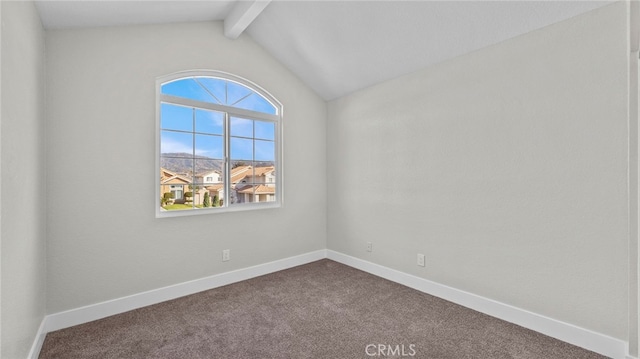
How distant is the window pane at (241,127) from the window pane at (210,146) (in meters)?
0.20

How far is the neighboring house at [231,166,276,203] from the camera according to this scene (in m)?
3.29

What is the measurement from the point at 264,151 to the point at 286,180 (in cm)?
46

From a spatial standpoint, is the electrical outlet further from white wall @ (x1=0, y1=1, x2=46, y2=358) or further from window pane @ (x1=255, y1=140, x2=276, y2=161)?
white wall @ (x1=0, y1=1, x2=46, y2=358)

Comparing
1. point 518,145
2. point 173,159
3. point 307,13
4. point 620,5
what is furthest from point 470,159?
point 173,159

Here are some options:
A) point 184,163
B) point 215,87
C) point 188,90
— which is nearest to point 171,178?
point 184,163

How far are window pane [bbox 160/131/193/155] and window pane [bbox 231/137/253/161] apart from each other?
47 cm

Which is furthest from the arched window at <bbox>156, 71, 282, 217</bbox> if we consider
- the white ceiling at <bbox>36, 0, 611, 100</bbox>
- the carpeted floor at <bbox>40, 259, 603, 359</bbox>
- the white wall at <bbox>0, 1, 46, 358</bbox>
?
the carpeted floor at <bbox>40, 259, 603, 359</bbox>

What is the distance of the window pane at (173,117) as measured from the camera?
107 inches

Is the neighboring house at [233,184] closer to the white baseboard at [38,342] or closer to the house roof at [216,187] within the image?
the house roof at [216,187]

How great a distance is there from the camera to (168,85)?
9.11 feet

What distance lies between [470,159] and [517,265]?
0.93 m

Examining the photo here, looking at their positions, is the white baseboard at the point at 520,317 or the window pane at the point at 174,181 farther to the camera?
the window pane at the point at 174,181

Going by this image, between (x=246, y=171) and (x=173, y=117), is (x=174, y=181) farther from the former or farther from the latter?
(x=246, y=171)

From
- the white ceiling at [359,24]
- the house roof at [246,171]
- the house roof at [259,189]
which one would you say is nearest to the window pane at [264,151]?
the house roof at [246,171]
